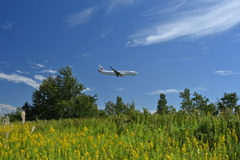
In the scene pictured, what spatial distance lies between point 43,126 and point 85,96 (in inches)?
1301

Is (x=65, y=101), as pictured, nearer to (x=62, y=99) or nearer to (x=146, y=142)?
(x=62, y=99)

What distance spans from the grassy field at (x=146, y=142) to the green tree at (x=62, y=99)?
3289 cm

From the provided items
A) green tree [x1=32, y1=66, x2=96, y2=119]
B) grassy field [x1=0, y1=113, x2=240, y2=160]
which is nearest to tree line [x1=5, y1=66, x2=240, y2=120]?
green tree [x1=32, y1=66, x2=96, y2=119]

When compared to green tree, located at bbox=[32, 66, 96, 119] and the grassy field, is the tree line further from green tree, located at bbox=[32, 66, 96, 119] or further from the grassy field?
the grassy field

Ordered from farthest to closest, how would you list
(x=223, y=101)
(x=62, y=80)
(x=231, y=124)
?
(x=62, y=80), (x=223, y=101), (x=231, y=124)

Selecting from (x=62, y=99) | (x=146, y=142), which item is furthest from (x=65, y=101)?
(x=146, y=142)

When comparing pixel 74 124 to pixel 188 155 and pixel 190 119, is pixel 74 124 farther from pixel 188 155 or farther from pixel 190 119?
pixel 188 155

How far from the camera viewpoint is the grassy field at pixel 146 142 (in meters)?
7.32

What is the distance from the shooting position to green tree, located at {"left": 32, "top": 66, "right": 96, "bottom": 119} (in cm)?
4469

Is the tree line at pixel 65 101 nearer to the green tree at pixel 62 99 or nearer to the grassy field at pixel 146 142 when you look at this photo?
the green tree at pixel 62 99

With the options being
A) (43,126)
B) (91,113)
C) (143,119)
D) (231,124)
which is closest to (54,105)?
(91,113)

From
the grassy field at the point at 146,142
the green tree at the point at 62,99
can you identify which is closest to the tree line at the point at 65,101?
the green tree at the point at 62,99

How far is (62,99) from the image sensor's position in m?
47.3

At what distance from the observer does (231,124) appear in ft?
31.3
